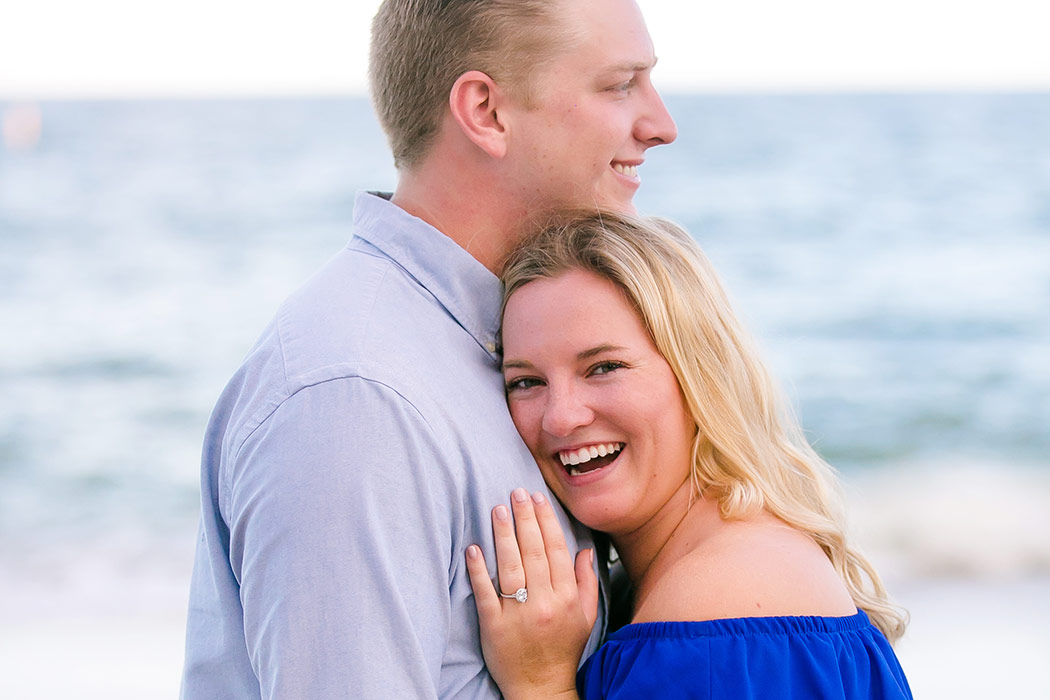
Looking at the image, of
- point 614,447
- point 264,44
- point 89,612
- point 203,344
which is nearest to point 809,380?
point 203,344

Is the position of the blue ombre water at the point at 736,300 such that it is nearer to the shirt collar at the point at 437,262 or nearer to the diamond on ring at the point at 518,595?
the shirt collar at the point at 437,262

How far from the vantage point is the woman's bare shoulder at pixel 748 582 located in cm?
187

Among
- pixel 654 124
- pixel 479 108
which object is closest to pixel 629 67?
pixel 654 124

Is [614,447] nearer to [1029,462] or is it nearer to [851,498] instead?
[851,498]

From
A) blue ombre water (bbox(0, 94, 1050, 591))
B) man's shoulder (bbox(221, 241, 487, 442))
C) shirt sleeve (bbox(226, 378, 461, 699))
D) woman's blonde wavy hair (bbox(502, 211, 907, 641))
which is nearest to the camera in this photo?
shirt sleeve (bbox(226, 378, 461, 699))

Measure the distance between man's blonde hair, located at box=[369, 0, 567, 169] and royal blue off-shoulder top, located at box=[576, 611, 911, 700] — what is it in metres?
1.04

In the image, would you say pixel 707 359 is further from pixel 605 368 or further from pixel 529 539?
pixel 529 539

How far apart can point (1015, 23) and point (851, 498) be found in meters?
27.3

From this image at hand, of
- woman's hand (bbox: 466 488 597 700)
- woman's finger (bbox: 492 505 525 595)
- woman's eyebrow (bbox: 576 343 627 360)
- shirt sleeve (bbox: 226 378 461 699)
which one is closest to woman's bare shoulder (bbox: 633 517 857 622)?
woman's hand (bbox: 466 488 597 700)

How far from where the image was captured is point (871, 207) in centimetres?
1791

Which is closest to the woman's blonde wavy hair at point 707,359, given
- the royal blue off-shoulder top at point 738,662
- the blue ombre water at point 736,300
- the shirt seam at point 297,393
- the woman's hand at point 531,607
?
the blue ombre water at point 736,300

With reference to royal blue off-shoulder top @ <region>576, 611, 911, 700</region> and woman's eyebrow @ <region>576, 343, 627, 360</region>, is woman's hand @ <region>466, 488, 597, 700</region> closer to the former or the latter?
royal blue off-shoulder top @ <region>576, 611, 911, 700</region>

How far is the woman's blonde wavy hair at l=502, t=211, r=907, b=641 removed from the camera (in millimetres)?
2090

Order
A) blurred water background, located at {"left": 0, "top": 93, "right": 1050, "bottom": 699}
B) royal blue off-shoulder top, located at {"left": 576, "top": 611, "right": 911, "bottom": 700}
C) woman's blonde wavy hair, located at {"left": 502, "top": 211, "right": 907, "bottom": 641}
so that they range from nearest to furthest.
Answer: royal blue off-shoulder top, located at {"left": 576, "top": 611, "right": 911, "bottom": 700} < woman's blonde wavy hair, located at {"left": 502, "top": 211, "right": 907, "bottom": 641} < blurred water background, located at {"left": 0, "top": 93, "right": 1050, "bottom": 699}
